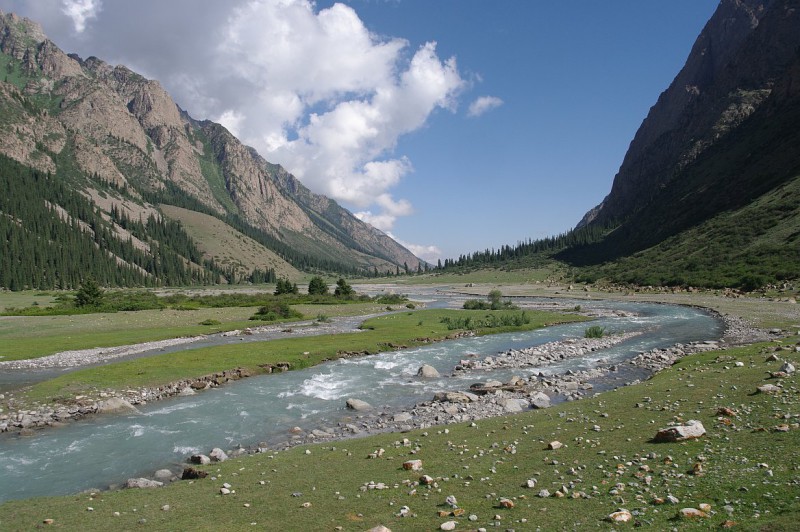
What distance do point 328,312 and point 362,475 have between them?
226 ft

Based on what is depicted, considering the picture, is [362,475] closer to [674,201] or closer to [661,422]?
[661,422]

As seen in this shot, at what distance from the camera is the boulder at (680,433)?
12484 millimetres

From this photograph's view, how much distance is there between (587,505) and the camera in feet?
30.5

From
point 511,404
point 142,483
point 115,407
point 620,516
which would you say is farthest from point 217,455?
point 620,516

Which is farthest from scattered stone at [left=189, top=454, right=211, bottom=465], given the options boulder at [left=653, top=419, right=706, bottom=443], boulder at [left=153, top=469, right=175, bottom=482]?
boulder at [left=653, top=419, right=706, bottom=443]

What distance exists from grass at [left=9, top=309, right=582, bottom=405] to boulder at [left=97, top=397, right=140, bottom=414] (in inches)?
97.9

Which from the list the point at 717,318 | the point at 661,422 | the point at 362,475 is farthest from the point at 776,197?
the point at 362,475

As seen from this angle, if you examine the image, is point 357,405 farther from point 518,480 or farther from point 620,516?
point 620,516

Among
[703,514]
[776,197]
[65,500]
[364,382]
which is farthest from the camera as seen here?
[776,197]

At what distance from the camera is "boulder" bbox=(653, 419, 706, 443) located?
12484 millimetres

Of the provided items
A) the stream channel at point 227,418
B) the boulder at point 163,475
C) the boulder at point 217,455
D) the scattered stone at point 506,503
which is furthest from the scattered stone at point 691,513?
the stream channel at point 227,418

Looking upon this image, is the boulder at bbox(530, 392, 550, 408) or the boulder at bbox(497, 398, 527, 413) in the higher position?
the boulder at bbox(530, 392, 550, 408)

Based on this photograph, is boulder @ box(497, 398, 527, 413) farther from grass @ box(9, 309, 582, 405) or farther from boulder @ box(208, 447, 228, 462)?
grass @ box(9, 309, 582, 405)

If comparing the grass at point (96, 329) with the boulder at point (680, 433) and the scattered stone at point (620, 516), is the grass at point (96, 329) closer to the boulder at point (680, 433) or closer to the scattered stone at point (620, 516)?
the scattered stone at point (620, 516)
